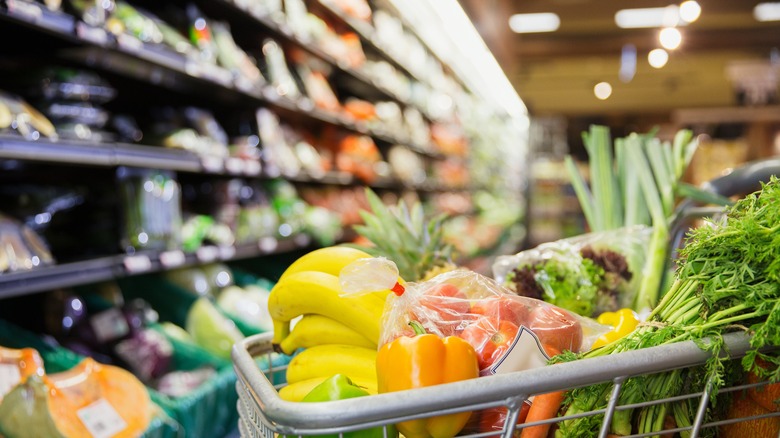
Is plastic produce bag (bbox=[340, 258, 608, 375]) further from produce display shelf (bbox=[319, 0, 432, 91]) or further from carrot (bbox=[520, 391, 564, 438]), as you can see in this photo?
produce display shelf (bbox=[319, 0, 432, 91])

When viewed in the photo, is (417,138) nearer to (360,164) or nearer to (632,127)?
(360,164)

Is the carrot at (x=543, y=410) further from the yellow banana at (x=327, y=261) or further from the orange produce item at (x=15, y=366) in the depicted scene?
the orange produce item at (x=15, y=366)

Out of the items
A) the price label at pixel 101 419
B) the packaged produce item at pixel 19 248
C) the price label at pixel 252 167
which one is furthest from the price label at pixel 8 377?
the price label at pixel 252 167

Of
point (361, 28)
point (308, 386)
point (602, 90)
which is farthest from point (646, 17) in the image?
point (308, 386)

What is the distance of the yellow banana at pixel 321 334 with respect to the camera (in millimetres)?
1104

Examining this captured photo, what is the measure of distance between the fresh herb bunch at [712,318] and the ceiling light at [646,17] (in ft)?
25.7

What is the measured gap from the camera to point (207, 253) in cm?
299

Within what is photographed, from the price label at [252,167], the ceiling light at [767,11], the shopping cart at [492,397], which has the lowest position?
the shopping cart at [492,397]

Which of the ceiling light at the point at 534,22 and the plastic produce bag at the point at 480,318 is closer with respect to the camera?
the plastic produce bag at the point at 480,318

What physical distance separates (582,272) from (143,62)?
2.04m

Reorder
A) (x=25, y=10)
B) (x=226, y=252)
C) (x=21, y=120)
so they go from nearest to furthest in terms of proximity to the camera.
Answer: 1. (x=25, y=10)
2. (x=21, y=120)
3. (x=226, y=252)

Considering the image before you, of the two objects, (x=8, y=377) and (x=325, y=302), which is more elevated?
(x=325, y=302)

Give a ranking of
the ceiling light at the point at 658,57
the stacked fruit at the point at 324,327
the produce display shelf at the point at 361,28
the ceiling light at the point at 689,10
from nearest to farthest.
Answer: the stacked fruit at the point at 324,327 < the produce display shelf at the point at 361,28 < the ceiling light at the point at 689,10 < the ceiling light at the point at 658,57

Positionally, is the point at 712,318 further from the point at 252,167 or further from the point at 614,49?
the point at 614,49
